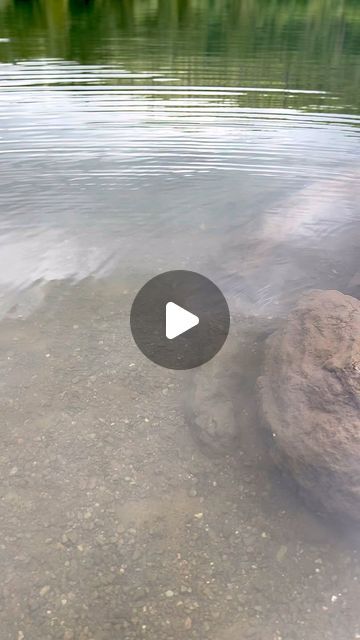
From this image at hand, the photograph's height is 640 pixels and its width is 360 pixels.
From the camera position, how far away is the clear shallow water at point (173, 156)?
27.1 feet

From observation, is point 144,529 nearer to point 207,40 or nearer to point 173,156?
point 173,156

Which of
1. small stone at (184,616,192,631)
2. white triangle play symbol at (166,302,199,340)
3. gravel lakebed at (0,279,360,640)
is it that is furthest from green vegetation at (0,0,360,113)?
small stone at (184,616,192,631)

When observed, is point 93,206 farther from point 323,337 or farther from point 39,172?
point 323,337

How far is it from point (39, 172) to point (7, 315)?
18.5 feet

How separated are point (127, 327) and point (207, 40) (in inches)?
977

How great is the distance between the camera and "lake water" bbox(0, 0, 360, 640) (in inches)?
158

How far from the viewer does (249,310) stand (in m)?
6.84

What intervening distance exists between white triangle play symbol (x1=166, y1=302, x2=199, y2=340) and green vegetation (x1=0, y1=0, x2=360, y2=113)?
11806 mm

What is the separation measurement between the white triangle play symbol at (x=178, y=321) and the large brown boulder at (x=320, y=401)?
1.57m

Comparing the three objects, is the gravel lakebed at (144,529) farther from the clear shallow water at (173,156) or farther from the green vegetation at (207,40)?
the green vegetation at (207,40)

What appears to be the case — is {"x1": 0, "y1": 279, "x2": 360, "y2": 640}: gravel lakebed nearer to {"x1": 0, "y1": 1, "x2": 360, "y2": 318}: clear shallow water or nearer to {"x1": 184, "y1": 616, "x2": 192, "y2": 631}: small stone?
{"x1": 184, "y1": 616, "x2": 192, "y2": 631}: small stone

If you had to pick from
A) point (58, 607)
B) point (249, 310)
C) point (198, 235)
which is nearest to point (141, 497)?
point (58, 607)
